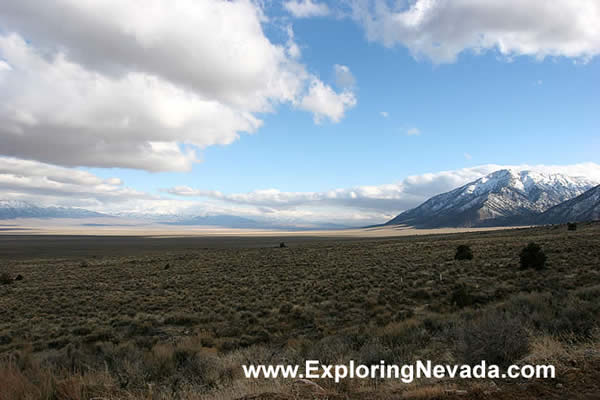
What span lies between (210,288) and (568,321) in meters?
18.7

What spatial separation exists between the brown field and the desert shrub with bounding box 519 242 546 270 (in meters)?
0.62

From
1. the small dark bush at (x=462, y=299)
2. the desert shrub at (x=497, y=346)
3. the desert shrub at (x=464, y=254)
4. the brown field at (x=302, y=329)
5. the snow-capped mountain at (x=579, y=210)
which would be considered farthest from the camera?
the snow-capped mountain at (x=579, y=210)

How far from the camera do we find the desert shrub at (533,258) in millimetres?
17500

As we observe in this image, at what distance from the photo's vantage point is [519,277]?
1578 centimetres

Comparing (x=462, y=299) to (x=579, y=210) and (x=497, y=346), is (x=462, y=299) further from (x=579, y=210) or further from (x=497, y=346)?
(x=579, y=210)

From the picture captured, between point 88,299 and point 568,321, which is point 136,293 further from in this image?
point 568,321

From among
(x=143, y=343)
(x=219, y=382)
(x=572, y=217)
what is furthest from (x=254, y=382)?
(x=572, y=217)

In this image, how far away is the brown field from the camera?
16.7ft

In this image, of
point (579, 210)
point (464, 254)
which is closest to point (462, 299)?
point (464, 254)

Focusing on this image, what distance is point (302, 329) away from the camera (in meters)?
11.4

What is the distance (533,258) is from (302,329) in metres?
14.8

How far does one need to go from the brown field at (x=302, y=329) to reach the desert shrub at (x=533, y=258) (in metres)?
0.62

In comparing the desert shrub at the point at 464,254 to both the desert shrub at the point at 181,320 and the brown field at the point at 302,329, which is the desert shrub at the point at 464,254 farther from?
the desert shrub at the point at 181,320

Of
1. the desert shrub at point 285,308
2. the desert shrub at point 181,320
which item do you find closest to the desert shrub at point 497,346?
the desert shrub at point 285,308
